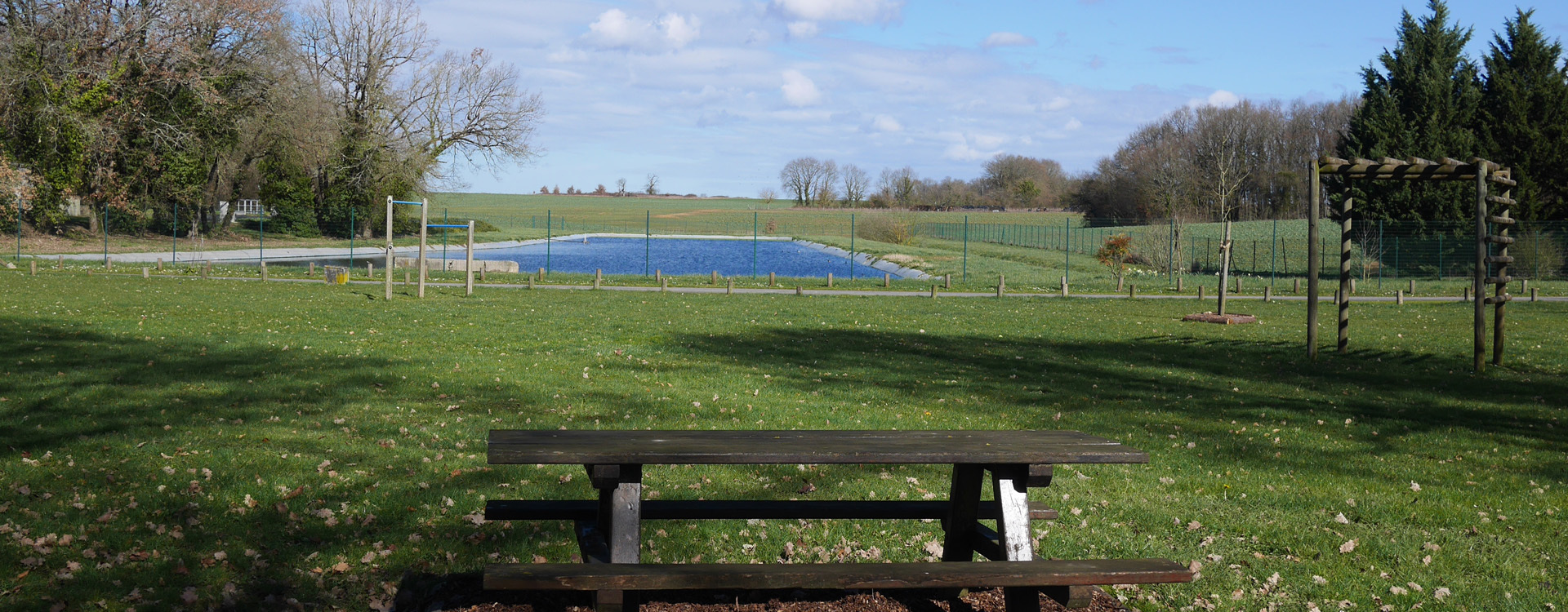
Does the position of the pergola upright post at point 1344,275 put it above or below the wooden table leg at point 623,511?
above

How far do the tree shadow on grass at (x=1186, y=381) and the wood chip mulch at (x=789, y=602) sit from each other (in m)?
3.58

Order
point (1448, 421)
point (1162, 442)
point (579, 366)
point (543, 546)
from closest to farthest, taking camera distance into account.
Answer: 1. point (543, 546)
2. point (1162, 442)
3. point (1448, 421)
4. point (579, 366)

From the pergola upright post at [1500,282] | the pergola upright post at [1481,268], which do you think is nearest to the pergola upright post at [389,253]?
the pergola upright post at [1481,268]

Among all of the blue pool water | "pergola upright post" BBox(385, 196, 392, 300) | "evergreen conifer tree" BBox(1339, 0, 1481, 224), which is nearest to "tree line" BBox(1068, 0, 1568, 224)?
"evergreen conifer tree" BBox(1339, 0, 1481, 224)

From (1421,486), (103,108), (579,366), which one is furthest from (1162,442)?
(103,108)

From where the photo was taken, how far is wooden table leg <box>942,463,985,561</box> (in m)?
4.60

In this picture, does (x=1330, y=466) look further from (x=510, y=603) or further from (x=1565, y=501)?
(x=510, y=603)

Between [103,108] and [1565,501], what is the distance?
48.1 metres

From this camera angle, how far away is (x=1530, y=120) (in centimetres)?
3772

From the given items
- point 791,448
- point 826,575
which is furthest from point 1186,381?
point 826,575

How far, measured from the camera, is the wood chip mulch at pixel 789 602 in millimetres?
4305

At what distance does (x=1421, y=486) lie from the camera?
22.0 feet

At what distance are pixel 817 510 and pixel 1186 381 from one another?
8.23m

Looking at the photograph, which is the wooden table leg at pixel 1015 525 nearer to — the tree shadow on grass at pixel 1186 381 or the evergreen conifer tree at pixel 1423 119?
the tree shadow on grass at pixel 1186 381
